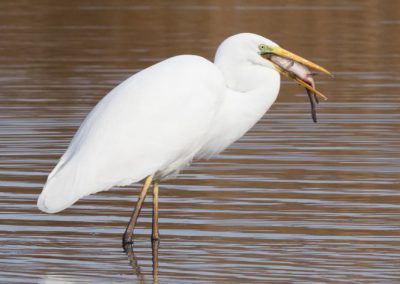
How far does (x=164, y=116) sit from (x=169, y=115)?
0.04 metres

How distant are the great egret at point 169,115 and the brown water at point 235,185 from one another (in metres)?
0.51

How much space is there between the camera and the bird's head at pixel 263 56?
400 inches

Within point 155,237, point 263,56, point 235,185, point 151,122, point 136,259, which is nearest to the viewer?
point 136,259

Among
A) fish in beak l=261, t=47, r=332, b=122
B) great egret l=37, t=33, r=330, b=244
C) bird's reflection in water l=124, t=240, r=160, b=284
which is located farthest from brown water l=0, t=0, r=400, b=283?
fish in beak l=261, t=47, r=332, b=122

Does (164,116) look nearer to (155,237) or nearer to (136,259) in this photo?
(155,237)

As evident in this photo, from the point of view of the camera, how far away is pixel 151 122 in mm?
9984

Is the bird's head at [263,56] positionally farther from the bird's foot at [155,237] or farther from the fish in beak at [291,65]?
the bird's foot at [155,237]

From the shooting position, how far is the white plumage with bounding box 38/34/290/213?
985 centimetres

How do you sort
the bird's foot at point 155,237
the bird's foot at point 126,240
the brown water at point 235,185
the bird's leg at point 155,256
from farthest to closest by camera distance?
1. the bird's foot at point 155,237
2. the bird's foot at point 126,240
3. the brown water at point 235,185
4. the bird's leg at point 155,256

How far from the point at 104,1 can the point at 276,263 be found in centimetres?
2259

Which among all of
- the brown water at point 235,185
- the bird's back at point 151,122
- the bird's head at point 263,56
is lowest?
the brown water at point 235,185

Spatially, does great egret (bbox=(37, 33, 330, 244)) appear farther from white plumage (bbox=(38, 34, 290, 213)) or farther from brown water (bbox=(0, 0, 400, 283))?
brown water (bbox=(0, 0, 400, 283))

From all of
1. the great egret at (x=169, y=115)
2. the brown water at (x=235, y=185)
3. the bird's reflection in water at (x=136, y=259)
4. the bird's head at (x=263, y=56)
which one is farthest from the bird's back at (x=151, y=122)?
the brown water at (x=235, y=185)

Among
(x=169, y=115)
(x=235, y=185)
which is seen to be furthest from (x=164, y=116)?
(x=235, y=185)
